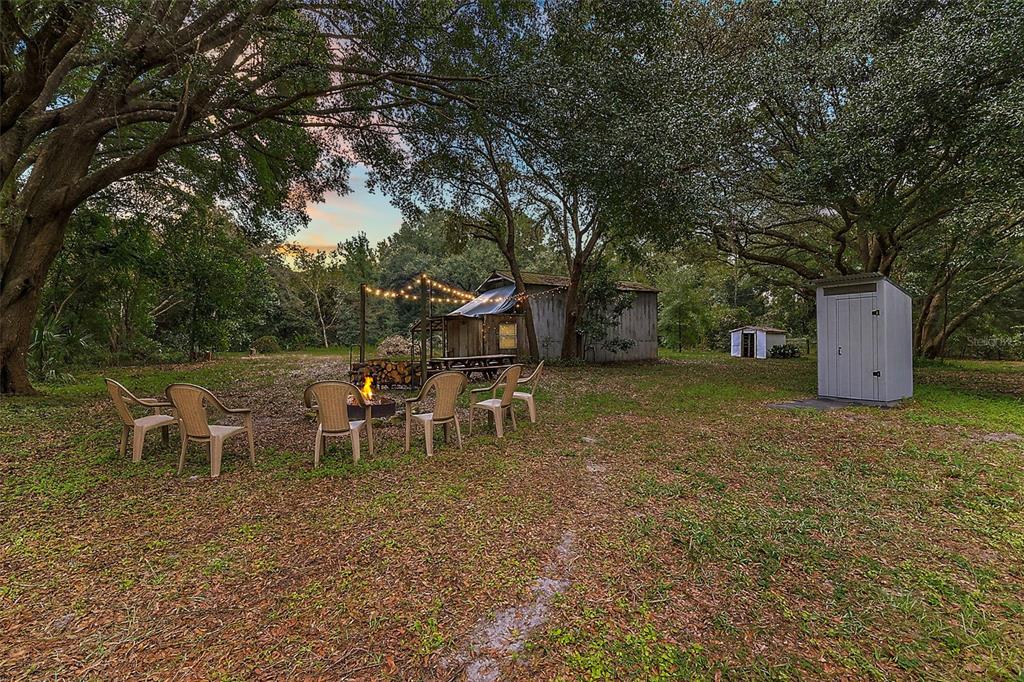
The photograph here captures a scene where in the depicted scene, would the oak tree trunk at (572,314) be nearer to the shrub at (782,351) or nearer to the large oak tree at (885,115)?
the large oak tree at (885,115)

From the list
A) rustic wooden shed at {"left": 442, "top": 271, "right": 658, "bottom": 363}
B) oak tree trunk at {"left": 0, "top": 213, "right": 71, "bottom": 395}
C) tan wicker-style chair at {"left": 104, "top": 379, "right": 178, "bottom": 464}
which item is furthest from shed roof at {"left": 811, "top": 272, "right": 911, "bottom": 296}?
oak tree trunk at {"left": 0, "top": 213, "right": 71, "bottom": 395}

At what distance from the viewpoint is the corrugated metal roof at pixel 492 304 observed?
1477 centimetres

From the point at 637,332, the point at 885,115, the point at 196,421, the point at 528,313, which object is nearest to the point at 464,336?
the point at 528,313

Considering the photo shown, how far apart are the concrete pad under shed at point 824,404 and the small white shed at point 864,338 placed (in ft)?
0.31

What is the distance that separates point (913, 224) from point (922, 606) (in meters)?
13.4

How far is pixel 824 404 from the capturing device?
26.6 feet

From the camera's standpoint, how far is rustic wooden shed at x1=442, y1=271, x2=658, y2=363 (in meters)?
15.7

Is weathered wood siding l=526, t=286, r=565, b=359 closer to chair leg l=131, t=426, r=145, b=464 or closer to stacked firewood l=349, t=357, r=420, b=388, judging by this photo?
stacked firewood l=349, t=357, r=420, b=388

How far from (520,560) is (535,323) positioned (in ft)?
45.1

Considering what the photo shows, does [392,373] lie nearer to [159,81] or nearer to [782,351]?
[159,81]

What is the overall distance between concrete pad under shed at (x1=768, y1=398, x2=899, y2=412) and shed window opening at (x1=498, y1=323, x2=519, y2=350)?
9550 millimetres

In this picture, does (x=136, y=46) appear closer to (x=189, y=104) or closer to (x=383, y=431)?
(x=189, y=104)

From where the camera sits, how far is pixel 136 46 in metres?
5.75

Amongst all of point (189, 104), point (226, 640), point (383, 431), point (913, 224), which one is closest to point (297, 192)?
point (189, 104)
